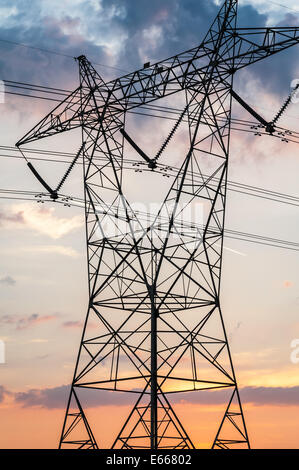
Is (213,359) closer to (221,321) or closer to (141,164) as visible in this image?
(221,321)

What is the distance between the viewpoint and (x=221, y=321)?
29.6m

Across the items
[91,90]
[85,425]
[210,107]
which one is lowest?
[85,425]

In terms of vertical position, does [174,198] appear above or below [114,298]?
above

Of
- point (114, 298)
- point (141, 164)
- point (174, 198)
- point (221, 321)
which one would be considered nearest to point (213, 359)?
point (221, 321)
